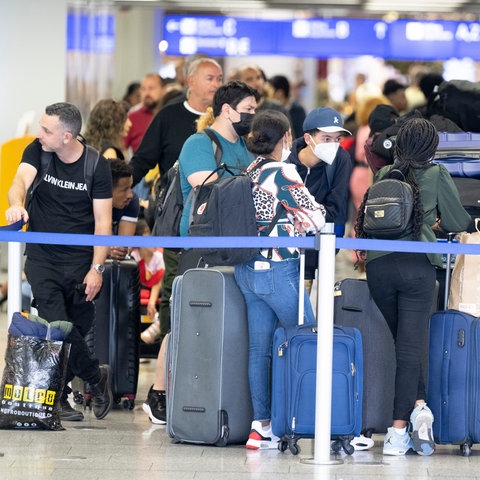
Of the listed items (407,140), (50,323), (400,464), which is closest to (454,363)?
(400,464)

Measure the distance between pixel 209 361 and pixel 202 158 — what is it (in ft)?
3.44

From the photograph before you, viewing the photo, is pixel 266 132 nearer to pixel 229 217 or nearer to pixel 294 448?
pixel 229 217

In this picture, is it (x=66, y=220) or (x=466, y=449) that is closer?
(x=466, y=449)

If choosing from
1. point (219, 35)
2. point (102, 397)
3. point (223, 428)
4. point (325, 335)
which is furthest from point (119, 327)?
point (219, 35)

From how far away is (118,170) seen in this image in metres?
7.74

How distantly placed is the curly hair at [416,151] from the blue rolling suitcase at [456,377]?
1.49 ft

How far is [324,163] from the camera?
722cm

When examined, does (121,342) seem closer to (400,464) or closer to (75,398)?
(75,398)

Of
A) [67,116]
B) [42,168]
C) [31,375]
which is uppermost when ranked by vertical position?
[67,116]

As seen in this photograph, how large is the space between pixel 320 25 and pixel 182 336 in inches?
457

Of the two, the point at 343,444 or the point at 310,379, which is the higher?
the point at 310,379

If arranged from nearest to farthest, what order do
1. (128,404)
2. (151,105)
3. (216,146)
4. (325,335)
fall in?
(325,335) < (216,146) < (128,404) < (151,105)

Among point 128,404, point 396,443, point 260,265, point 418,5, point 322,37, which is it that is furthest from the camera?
point 322,37

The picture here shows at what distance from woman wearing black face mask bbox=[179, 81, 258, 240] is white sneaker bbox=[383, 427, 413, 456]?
4.83 feet
